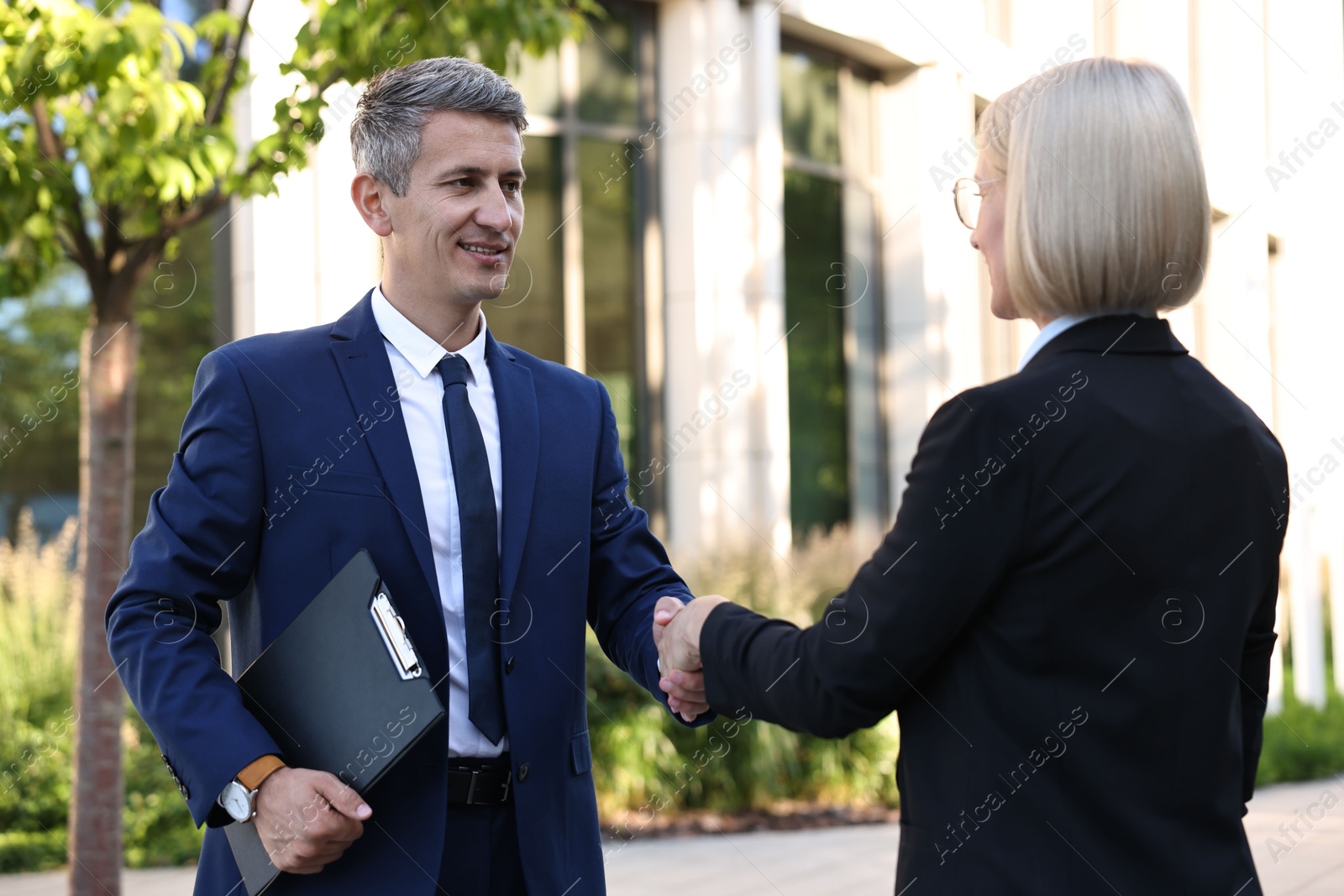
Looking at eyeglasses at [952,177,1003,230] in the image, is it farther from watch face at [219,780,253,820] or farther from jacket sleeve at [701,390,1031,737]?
watch face at [219,780,253,820]

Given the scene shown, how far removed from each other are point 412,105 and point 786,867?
188 inches

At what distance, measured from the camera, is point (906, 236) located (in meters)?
12.8

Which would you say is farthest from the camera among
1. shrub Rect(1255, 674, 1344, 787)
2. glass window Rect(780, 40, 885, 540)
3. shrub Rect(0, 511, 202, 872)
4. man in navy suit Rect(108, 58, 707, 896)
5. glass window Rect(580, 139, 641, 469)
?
glass window Rect(780, 40, 885, 540)

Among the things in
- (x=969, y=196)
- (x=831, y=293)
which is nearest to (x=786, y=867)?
(x=969, y=196)

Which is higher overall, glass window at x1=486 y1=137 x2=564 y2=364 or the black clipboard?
glass window at x1=486 y1=137 x2=564 y2=364

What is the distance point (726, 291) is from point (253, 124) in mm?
3910

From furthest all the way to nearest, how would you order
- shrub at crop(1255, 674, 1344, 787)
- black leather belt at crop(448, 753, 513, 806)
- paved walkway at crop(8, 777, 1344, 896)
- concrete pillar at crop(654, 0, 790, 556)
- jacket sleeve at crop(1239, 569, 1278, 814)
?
1. concrete pillar at crop(654, 0, 790, 556)
2. shrub at crop(1255, 674, 1344, 787)
3. paved walkway at crop(8, 777, 1344, 896)
4. black leather belt at crop(448, 753, 513, 806)
5. jacket sleeve at crop(1239, 569, 1278, 814)

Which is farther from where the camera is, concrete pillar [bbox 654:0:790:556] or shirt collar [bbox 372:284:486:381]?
concrete pillar [bbox 654:0:790:556]

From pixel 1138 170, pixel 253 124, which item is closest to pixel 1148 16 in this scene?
pixel 253 124

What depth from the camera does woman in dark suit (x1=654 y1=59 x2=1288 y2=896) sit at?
1678 mm

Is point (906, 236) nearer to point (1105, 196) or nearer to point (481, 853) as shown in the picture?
point (481, 853)

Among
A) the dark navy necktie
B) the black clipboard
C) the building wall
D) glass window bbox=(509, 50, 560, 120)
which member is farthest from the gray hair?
glass window bbox=(509, 50, 560, 120)

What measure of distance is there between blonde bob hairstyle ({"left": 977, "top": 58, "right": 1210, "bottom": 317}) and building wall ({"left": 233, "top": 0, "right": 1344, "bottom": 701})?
16.4 feet

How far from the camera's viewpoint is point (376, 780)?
2.07 meters
